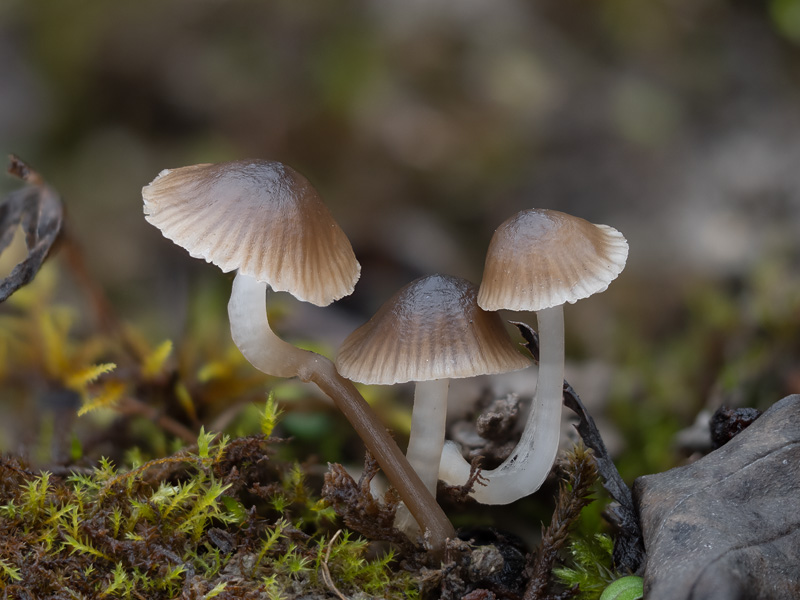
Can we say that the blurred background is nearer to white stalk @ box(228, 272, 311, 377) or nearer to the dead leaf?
the dead leaf

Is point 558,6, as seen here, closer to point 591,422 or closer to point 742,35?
point 742,35

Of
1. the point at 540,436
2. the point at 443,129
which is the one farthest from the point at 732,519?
the point at 443,129

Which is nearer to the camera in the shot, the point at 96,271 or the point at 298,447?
the point at 298,447

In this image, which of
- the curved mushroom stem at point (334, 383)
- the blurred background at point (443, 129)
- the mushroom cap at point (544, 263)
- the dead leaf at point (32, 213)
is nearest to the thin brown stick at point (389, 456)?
the curved mushroom stem at point (334, 383)

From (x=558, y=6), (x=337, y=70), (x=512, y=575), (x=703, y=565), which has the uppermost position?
(x=558, y=6)

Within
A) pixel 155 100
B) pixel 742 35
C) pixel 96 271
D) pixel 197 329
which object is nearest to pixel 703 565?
pixel 197 329

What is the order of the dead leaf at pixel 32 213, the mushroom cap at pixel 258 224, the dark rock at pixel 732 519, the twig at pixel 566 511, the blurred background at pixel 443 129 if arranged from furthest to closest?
the blurred background at pixel 443 129
the dead leaf at pixel 32 213
the twig at pixel 566 511
the mushroom cap at pixel 258 224
the dark rock at pixel 732 519

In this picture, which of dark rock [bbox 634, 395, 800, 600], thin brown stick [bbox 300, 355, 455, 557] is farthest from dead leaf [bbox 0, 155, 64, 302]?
dark rock [bbox 634, 395, 800, 600]

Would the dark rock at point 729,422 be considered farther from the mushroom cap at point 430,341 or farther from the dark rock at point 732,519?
the mushroom cap at point 430,341
